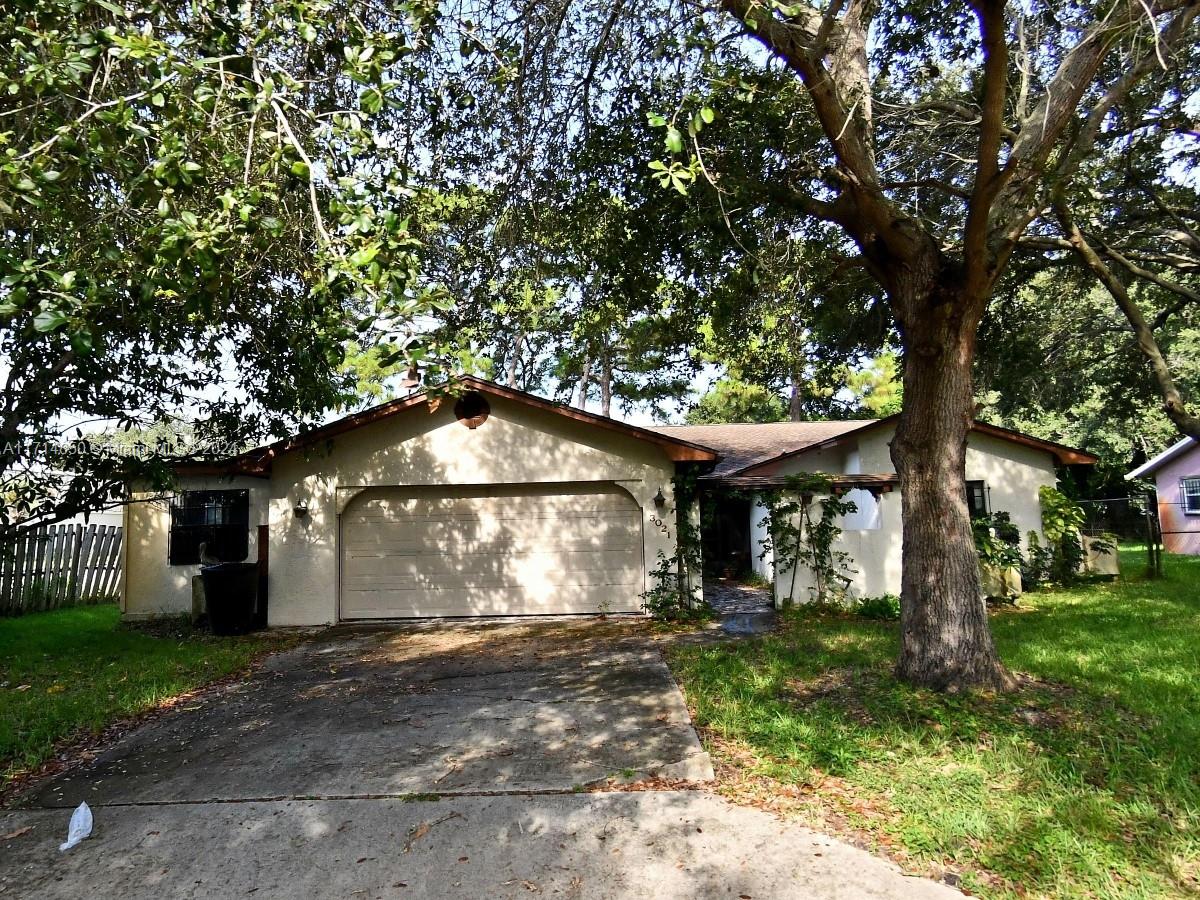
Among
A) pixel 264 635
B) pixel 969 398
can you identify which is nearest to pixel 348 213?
pixel 969 398

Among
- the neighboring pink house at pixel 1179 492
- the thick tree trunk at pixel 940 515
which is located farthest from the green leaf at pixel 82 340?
the neighboring pink house at pixel 1179 492

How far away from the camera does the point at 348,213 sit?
3.42 meters

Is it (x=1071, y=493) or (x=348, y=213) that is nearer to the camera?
(x=348, y=213)

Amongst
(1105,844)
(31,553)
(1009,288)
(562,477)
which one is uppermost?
(1009,288)

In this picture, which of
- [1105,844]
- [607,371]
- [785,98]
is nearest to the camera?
[1105,844]

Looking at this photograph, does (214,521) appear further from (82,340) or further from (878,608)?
(878,608)

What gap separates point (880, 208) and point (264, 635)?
31.8 ft

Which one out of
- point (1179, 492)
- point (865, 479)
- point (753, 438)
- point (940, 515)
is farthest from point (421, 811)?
point (1179, 492)

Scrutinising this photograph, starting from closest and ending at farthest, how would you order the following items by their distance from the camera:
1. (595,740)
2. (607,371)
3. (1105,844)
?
1. (1105,844)
2. (595,740)
3. (607,371)

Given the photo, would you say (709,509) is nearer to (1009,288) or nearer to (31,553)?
(1009,288)

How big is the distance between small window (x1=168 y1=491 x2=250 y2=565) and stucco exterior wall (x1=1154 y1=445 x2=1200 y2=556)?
1015 inches

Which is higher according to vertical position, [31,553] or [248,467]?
[248,467]

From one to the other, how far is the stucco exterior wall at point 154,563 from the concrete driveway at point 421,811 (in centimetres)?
578

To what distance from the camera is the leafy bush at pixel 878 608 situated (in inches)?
413
